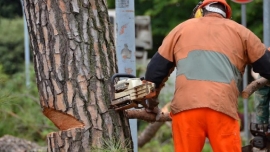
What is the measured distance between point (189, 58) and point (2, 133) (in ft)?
17.5

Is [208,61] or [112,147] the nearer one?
[112,147]

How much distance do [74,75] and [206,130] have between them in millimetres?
1070

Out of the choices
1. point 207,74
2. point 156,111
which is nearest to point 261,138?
point 156,111

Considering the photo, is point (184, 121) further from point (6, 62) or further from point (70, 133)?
Result: point (6, 62)

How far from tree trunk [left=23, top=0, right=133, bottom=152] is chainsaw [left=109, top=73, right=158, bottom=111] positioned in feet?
0.24

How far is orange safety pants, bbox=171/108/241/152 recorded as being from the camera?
5.52 meters

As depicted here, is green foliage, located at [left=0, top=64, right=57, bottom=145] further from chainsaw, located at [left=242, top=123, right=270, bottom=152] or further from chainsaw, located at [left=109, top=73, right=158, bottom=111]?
chainsaw, located at [left=109, top=73, right=158, bottom=111]

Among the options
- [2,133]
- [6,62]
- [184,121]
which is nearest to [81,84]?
[184,121]

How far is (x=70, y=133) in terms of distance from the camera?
5.43 m

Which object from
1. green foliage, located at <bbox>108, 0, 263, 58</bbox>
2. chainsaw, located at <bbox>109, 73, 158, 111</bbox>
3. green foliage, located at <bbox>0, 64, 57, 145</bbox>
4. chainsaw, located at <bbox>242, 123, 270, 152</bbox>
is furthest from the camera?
green foliage, located at <bbox>108, 0, 263, 58</bbox>

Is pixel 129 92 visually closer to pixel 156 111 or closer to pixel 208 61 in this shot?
pixel 208 61

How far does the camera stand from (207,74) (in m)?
5.56

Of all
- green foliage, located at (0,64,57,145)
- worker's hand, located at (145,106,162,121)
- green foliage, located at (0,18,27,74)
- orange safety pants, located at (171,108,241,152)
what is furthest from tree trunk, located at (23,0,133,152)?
green foliage, located at (0,18,27,74)

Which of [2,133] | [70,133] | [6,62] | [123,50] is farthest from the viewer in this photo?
[6,62]
